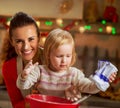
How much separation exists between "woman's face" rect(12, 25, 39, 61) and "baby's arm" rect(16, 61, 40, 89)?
7cm

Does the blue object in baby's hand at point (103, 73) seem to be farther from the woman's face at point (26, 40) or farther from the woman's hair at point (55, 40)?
the woman's face at point (26, 40)

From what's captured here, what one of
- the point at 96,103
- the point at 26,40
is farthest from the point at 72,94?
the point at 96,103

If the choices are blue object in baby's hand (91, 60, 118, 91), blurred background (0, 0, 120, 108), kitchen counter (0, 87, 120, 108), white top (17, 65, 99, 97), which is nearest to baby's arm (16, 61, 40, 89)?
white top (17, 65, 99, 97)

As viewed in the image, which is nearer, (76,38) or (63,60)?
(63,60)

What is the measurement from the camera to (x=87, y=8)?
9.04 ft

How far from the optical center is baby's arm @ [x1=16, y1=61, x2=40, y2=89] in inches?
30.1

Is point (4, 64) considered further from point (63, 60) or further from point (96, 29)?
point (96, 29)

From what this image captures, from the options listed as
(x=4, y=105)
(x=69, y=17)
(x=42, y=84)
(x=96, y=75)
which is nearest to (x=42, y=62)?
(x=42, y=84)

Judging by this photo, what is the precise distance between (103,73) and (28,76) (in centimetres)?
19

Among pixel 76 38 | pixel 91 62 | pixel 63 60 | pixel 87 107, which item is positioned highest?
pixel 63 60

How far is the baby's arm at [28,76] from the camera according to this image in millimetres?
765

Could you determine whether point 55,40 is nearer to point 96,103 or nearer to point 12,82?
point 12,82

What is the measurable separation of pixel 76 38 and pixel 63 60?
196 centimetres

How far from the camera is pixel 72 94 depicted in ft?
2.57
